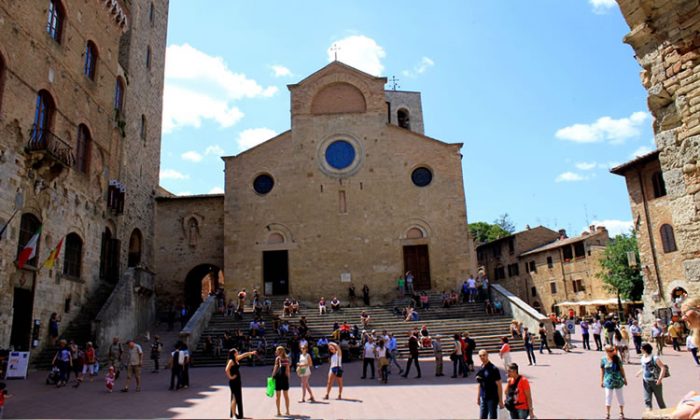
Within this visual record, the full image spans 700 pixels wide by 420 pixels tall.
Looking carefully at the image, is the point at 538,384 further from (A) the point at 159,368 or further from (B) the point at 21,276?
(B) the point at 21,276

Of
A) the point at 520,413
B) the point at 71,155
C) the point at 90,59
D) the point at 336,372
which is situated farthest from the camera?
the point at 90,59

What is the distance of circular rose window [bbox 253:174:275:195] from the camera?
2710 centimetres

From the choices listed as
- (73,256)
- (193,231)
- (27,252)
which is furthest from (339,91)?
(27,252)

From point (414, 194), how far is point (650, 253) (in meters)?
11.9

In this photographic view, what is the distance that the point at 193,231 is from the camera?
28.0 meters

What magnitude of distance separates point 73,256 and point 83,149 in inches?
175

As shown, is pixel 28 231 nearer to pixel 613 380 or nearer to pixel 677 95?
pixel 613 380

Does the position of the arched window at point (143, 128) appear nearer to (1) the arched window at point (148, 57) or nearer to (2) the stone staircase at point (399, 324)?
(1) the arched window at point (148, 57)

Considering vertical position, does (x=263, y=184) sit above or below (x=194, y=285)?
above

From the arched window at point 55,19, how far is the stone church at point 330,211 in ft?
34.7

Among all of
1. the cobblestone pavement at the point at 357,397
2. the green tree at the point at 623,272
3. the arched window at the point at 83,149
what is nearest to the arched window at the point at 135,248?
the arched window at the point at 83,149

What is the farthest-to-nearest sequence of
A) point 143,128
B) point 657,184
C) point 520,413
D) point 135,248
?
1. point 143,128
2. point 135,248
3. point 657,184
4. point 520,413

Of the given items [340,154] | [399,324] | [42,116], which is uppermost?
[340,154]

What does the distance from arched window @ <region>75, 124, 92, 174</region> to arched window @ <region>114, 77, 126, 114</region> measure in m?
3.57
